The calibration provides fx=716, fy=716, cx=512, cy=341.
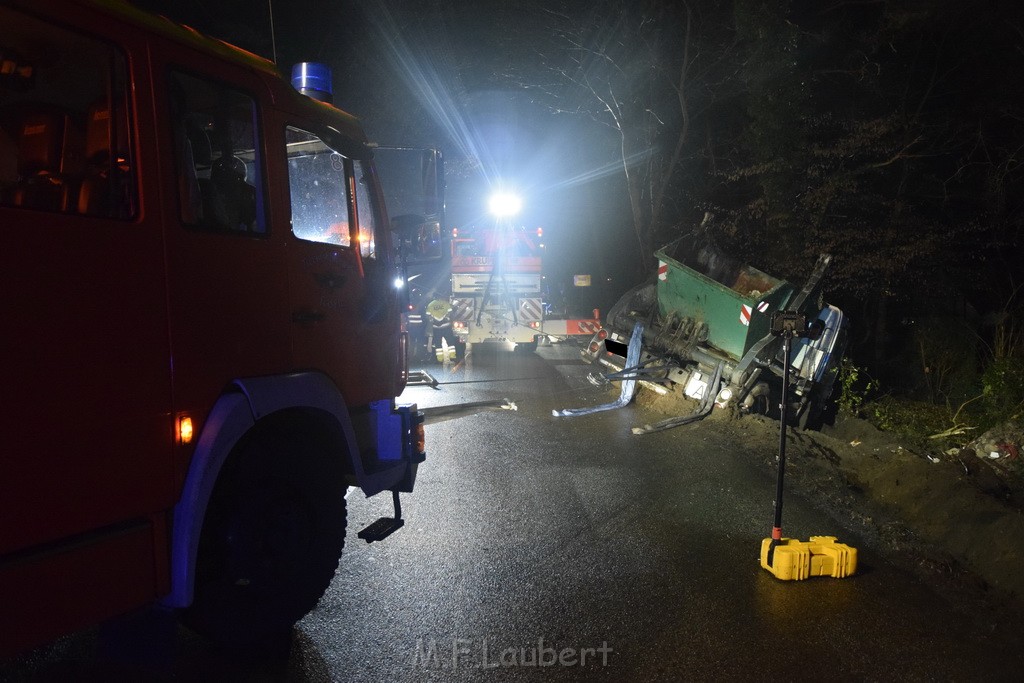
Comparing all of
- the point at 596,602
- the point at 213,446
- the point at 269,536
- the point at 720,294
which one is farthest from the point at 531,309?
Answer: the point at 213,446

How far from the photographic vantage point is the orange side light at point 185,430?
9.44ft

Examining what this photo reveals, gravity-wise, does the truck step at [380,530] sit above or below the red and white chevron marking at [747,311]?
below

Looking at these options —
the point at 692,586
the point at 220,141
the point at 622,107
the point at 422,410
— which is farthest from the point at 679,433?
the point at 622,107

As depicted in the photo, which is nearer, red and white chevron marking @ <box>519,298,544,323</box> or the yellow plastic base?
the yellow plastic base

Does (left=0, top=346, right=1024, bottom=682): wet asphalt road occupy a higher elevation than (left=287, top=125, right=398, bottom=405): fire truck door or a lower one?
lower

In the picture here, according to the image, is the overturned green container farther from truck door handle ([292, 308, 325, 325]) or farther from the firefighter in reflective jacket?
truck door handle ([292, 308, 325, 325])

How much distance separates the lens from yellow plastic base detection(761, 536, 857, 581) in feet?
15.1

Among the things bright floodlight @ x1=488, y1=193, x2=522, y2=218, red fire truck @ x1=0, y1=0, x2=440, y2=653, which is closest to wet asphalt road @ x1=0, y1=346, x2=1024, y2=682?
red fire truck @ x1=0, y1=0, x2=440, y2=653

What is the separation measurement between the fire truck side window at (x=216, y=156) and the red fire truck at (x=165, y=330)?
0.01 metres

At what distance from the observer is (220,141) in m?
3.34

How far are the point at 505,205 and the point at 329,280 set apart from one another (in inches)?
487

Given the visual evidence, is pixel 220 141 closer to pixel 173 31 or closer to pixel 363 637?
pixel 173 31

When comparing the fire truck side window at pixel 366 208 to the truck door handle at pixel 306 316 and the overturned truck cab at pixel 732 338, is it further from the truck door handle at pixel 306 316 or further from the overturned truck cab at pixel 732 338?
the overturned truck cab at pixel 732 338

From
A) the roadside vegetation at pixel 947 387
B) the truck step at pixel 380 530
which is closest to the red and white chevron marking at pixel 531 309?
the roadside vegetation at pixel 947 387
